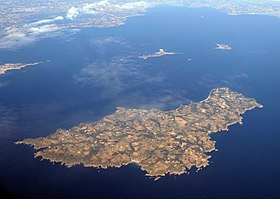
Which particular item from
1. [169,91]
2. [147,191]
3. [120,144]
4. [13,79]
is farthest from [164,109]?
[13,79]

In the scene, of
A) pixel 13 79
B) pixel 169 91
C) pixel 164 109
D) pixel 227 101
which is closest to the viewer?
pixel 164 109

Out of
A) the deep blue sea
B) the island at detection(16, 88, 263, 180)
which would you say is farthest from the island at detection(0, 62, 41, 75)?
the island at detection(16, 88, 263, 180)

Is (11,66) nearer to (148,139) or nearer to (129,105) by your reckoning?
(129,105)

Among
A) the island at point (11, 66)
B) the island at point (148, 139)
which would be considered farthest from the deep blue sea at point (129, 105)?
the island at point (11, 66)

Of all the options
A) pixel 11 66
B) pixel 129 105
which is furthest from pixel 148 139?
pixel 11 66

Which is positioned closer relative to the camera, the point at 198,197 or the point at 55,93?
the point at 198,197

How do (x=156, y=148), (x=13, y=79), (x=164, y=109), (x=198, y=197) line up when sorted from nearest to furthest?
1. (x=198, y=197)
2. (x=156, y=148)
3. (x=164, y=109)
4. (x=13, y=79)

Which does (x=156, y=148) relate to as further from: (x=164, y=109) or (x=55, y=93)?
(x=55, y=93)
